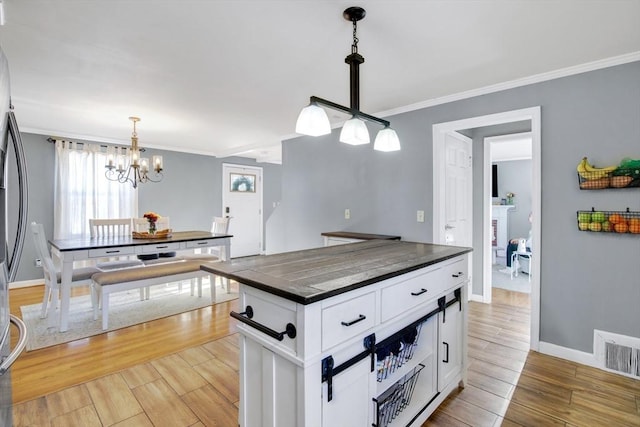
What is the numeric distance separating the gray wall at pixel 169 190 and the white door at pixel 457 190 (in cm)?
484

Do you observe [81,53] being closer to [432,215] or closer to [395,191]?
[395,191]

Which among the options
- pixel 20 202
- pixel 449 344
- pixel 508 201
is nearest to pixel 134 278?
pixel 20 202

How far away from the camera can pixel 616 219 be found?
2.22m

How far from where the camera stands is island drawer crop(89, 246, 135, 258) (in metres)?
3.04

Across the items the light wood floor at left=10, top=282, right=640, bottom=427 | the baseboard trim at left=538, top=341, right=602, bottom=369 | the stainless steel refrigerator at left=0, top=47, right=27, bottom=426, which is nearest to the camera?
the stainless steel refrigerator at left=0, top=47, right=27, bottom=426

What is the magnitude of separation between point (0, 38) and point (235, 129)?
8.63 ft

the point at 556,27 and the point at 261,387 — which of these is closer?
the point at 261,387

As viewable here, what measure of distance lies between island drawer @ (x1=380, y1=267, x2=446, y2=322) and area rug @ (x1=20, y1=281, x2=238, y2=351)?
297cm

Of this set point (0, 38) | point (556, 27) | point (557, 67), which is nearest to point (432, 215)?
point (557, 67)

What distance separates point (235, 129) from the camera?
4512 millimetres

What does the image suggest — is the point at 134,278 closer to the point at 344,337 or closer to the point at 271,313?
the point at 271,313

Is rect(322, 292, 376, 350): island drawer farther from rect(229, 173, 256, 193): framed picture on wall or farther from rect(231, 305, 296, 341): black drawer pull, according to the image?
rect(229, 173, 256, 193): framed picture on wall

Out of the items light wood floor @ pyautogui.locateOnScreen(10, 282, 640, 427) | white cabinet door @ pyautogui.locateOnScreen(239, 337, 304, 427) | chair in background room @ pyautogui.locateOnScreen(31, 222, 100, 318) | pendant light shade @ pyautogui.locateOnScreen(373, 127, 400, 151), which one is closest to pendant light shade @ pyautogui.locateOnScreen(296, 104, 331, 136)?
pendant light shade @ pyautogui.locateOnScreen(373, 127, 400, 151)

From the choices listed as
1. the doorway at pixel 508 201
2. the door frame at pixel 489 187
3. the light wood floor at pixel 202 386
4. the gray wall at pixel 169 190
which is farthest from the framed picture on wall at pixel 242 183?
the doorway at pixel 508 201
